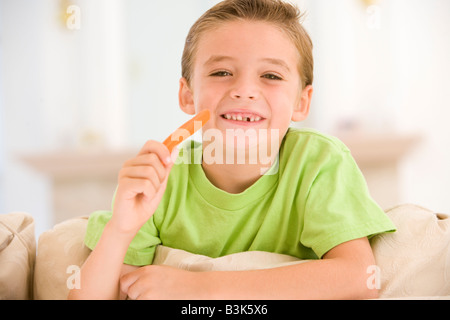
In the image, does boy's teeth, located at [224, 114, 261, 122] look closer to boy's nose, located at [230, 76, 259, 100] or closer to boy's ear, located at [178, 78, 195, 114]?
boy's nose, located at [230, 76, 259, 100]

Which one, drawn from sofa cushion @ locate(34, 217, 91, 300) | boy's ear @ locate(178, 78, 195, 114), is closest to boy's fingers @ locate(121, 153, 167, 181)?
sofa cushion @ locate(34, 217, 91, 300)

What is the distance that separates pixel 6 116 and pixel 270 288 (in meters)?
2.84

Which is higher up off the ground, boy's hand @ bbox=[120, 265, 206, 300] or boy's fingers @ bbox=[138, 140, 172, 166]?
boy's fingers @ bbox=[138, 140, 172, 166]

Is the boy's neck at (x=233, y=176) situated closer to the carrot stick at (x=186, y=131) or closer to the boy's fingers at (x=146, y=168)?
the carrot stick at (x=186, y=131)

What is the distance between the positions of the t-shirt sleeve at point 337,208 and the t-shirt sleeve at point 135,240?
28 cm

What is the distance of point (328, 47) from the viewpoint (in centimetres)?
295

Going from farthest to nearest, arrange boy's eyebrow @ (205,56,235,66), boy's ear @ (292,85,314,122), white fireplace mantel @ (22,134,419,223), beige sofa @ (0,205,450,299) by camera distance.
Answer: white fireplace mantel @ (22,134,419,223)
boy's ear @ (292,85,314,122)
boy's eyebrow @ (205,56,235,66)
beige sofa @ (0,205,450,299)

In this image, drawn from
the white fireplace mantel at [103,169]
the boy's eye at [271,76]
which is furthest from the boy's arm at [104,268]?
the white fireplace mantel at [103,169]

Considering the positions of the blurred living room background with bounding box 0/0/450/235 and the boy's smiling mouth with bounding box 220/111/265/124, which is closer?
the boy's smiling mouth with bounding box 220/111/265/124

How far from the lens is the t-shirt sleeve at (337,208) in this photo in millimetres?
863

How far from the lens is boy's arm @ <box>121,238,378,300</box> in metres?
0.74

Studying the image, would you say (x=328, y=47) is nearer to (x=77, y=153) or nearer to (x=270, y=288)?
(x=77, y=153)

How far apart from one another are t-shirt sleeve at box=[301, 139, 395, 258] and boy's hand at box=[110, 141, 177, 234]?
28 centimetres

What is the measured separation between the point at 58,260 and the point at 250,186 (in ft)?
1.27
